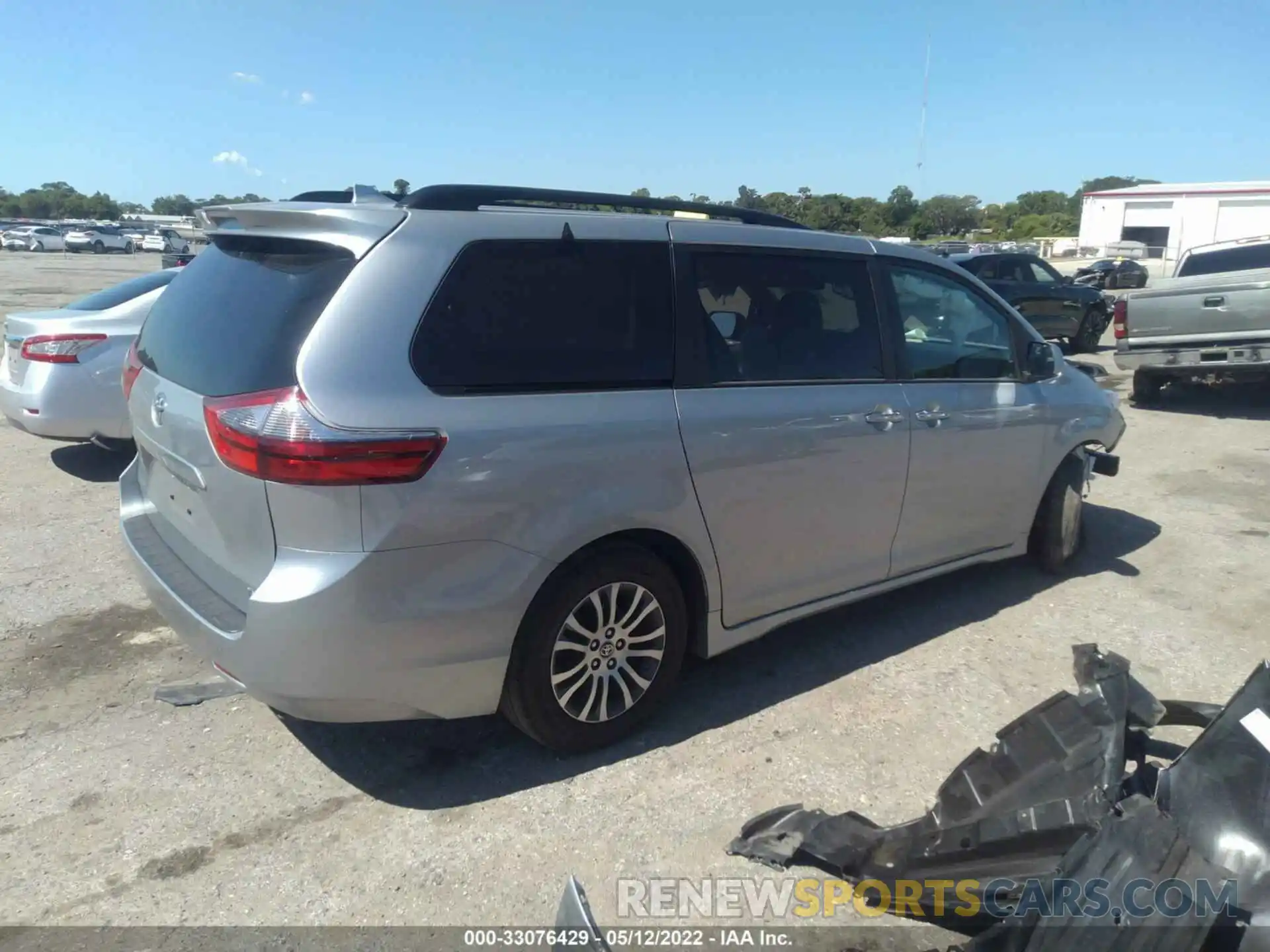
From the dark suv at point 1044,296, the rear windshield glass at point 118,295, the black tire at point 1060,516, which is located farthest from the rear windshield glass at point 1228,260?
the rear windshield glass at point 118,295

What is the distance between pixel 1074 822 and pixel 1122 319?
9.63m

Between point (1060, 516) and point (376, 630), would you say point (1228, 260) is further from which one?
point (376, 630)

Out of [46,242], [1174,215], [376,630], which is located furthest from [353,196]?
[1174,215]

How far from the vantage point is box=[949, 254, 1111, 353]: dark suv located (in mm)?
14977

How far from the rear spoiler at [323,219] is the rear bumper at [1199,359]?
940cm

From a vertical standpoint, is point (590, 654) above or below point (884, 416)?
below

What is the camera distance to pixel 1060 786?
2.74m

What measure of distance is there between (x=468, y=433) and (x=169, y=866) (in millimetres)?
1602

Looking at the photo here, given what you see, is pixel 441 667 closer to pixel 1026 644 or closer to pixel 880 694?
pixel 880 694

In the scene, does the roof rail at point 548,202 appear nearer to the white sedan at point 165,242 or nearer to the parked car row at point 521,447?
the parked car row at point 521,447

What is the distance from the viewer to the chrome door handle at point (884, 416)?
158 inches

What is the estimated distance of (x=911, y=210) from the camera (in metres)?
72.5

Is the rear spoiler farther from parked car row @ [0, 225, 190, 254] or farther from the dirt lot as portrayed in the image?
parked car row @ [0, 225, 190, 254]

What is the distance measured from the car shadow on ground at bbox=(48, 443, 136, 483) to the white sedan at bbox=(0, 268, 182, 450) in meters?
0.26
